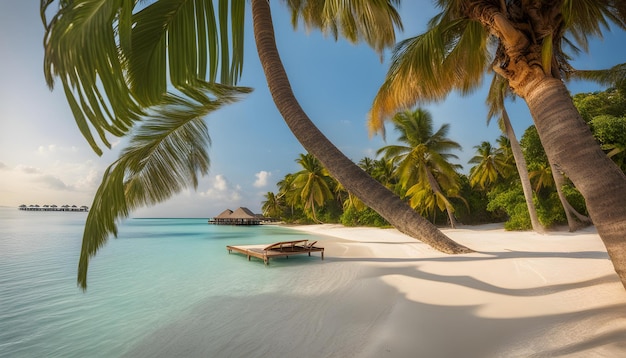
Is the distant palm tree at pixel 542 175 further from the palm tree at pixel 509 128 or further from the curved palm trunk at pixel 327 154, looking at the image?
the curved palm trunk at pixel 327 154

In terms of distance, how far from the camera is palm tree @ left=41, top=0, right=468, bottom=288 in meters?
1.33

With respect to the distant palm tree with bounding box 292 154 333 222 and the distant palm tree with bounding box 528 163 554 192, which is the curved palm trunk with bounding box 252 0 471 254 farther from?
the distant palm tree with bounding box 292 154 333 222

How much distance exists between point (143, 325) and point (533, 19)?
21.8 feet

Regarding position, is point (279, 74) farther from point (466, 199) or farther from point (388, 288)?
point (466, 199)

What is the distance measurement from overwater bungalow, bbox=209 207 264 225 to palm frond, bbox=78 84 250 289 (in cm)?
5208

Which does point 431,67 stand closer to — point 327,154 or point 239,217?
point 327,154

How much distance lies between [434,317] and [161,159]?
408 centimetres

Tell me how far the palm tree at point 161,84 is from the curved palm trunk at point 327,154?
0.04 feet

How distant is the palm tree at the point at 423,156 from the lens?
20391 millimetres

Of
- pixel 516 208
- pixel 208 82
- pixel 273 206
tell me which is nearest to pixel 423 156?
pixel 516 208

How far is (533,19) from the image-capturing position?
3.11 meters

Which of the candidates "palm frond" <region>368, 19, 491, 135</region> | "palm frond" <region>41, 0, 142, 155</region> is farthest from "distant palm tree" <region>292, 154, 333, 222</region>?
"palm frond" <region>41, 0, 142, 155</region>

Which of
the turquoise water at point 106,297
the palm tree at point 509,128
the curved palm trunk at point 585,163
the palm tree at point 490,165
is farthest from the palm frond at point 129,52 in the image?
the palm tree at point 490,165

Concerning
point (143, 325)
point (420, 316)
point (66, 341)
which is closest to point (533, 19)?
point (420, 316)
